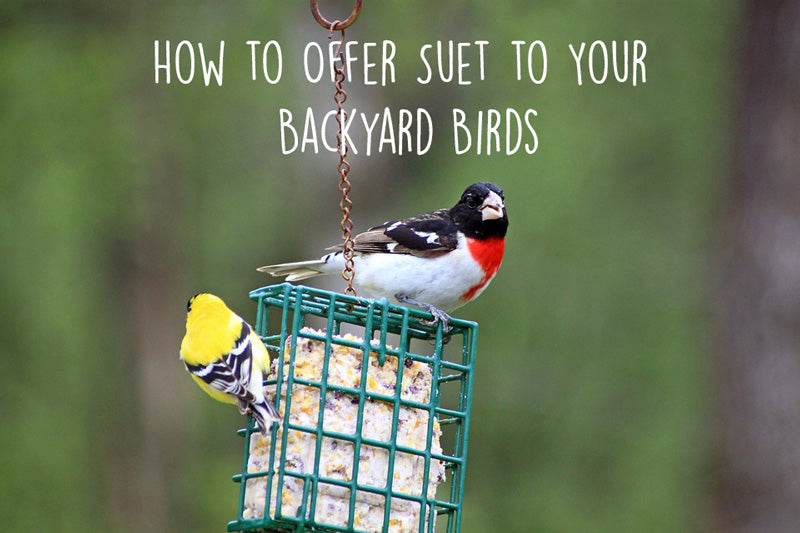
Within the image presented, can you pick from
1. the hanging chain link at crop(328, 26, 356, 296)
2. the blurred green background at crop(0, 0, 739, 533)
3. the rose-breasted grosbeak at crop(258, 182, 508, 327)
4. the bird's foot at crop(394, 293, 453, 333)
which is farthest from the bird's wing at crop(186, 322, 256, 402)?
the blurred green background at crop(0, 0, 739, 533)

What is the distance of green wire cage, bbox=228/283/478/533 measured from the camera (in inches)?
224

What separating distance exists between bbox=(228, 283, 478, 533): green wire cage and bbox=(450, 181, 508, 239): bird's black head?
1.00 metres

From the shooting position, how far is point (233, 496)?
13.7 metres

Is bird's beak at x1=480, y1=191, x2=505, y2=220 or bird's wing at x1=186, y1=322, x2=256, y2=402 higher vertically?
bird's beak at x1=480, y1=191, x2=505, y2=220

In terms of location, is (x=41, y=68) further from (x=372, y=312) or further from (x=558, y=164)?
(x=372, y=312)

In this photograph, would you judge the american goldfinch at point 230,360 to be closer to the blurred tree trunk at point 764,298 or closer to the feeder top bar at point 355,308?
the feeder top bar at point 355,308

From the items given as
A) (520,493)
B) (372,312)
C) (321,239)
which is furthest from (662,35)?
(372,312)

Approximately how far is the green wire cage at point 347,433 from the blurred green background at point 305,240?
6903 mm

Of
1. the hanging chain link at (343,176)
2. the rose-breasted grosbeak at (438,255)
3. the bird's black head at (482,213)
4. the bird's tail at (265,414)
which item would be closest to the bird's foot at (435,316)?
the rose-breasted grosbeak at (438,255)

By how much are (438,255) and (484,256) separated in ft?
0.93

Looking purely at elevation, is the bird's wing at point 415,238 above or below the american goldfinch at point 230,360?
above

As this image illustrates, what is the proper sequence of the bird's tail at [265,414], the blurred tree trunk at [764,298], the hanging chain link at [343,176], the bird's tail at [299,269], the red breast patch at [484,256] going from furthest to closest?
1. the blurred tree trunk at [764,298]
2. the bird's tail at [299,269]
3. the red breast patch at [484,256]
4. the hanging chain link at [343,176]
5. the bird's tail at [265,414]

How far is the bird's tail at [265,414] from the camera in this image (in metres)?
5.65

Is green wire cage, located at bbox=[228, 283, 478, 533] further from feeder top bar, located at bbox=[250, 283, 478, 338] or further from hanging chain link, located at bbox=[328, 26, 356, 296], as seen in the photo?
hanging chain link, located at bbox=[328, 26, 356, 296]
